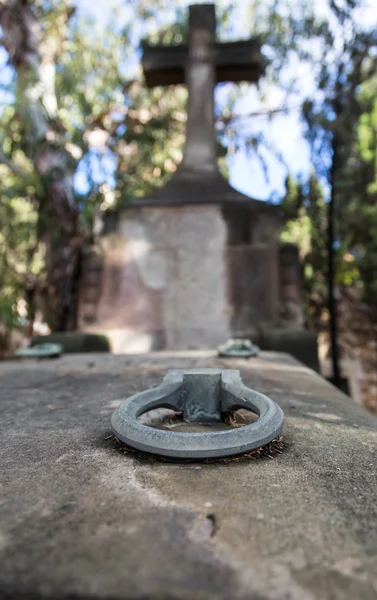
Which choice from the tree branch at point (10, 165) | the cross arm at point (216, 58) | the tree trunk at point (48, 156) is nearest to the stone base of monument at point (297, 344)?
the tree trunk at point (48, 156)

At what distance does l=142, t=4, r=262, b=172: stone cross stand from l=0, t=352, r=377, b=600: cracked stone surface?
3.74 metres

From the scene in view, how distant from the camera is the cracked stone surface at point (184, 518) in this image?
57 centimetres

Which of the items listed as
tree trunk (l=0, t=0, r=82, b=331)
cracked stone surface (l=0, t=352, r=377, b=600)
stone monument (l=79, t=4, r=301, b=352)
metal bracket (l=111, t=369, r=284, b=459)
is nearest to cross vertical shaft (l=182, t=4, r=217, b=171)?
stone monument (l=79, t=4, r=301, b=352)

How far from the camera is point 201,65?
4.53m

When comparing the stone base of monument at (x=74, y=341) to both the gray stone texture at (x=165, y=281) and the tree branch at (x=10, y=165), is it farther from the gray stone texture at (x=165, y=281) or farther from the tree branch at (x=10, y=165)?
the tree branch at (x=10, y=165)

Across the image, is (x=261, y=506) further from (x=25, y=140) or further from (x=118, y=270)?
(x=25, y=140)

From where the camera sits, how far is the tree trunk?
14.6ft

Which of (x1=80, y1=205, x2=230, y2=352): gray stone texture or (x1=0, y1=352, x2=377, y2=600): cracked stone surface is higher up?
(x1=80, y1=205, x2=230, y2=352): gray stone texture

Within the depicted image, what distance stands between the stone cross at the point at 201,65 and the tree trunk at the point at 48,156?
1456 millimetres

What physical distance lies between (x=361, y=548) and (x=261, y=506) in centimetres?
18

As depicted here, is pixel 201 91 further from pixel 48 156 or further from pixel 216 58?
pixel 48 156

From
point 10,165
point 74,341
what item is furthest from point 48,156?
point 74,341

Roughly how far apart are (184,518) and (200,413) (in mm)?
671

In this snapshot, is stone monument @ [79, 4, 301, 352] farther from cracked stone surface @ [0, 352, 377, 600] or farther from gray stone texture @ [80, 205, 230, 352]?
cracked stone surface @ [0, 352, 377, 600]
